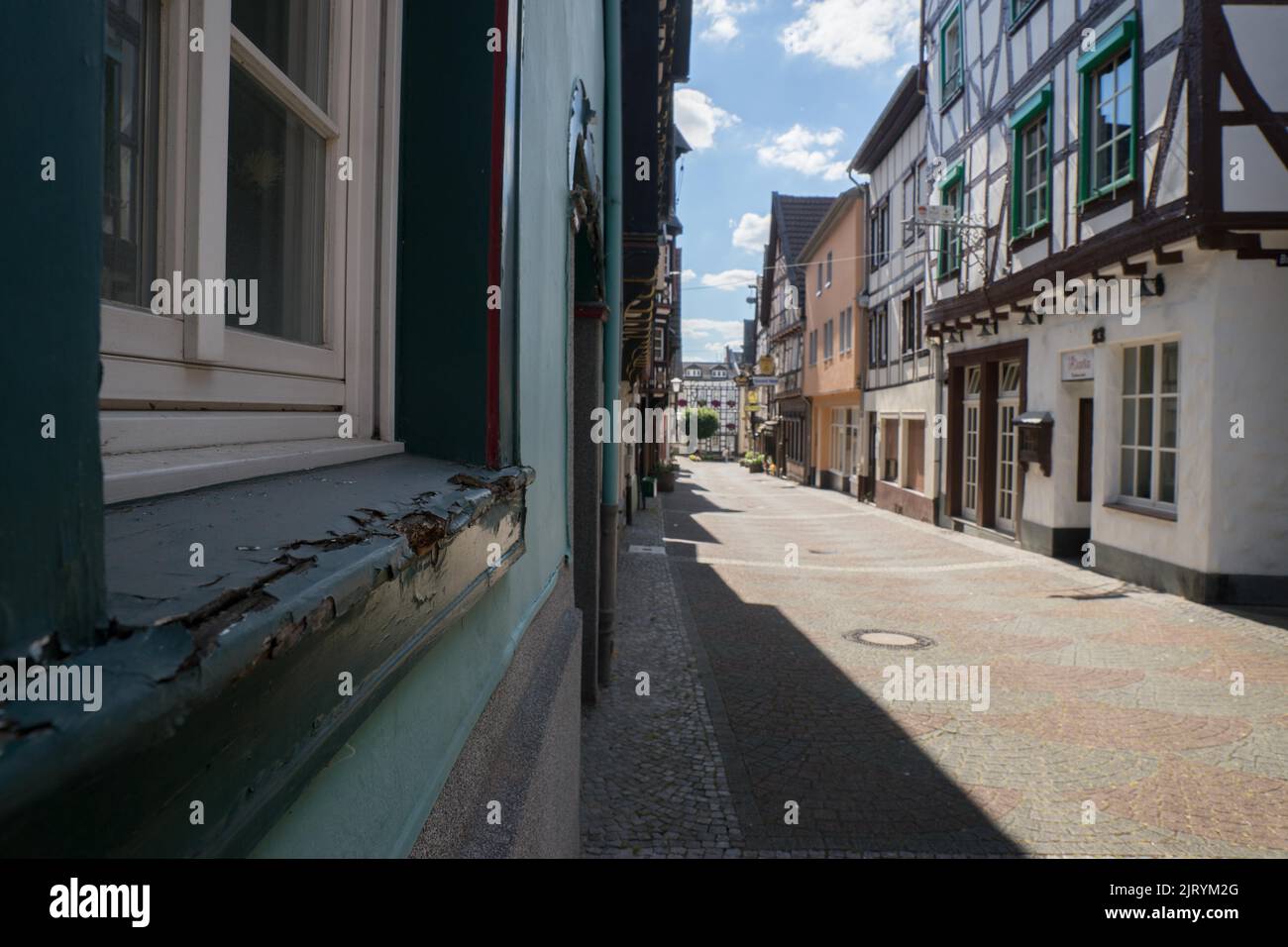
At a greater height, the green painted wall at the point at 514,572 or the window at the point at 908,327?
the window at the point at 908,327

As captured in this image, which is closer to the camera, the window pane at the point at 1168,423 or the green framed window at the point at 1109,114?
the window pane at the point at 1168,423

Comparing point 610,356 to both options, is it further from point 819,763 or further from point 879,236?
point 879,236

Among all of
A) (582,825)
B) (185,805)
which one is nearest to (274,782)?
(185,805)

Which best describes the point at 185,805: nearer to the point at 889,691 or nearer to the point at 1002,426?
the point at 889,691

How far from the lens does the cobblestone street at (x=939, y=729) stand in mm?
3504

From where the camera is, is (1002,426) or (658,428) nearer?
(1002,426)

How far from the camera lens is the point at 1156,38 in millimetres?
8484

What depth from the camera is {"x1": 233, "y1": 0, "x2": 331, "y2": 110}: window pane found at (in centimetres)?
130

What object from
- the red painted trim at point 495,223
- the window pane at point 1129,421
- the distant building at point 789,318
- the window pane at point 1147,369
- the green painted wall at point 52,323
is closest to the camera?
the green painted wall at point 52,323

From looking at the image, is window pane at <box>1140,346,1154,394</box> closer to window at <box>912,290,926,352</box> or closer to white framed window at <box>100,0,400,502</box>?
window at <box>912,290,926,352</box>

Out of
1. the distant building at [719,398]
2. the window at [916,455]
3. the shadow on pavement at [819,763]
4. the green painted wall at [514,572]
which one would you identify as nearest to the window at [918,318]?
the window at [916,455]

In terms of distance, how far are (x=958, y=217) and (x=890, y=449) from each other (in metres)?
6.75

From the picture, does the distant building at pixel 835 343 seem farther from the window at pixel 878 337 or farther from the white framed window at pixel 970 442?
the white framed window at pixel 970 442

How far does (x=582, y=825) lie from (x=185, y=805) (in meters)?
3.14
